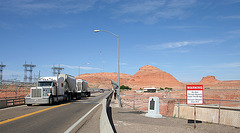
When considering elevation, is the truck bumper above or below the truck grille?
below

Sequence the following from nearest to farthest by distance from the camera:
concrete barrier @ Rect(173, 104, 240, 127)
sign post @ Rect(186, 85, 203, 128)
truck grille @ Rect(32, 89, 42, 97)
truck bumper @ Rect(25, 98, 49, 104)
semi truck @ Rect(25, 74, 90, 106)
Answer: sign post @ Rect(186, 85, 203, 128)
concrete barrier @ Rect(173, 104, 240, 127)
truck bumper @ Rect(25, 98, 49, 104)
semi truck @ Rect(25, 74, 90, 106)
truck grille @ Rect(32, 89, 42, 97)

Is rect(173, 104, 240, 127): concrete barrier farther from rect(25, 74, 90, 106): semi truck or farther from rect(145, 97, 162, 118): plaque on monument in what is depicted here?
rect(25, 74, 90, 106): semi truck

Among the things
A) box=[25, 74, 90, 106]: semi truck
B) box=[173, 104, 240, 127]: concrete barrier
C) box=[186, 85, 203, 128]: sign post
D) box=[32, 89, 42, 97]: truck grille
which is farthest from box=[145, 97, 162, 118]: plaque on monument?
box=[32, 89, 42, 97]: truck grille

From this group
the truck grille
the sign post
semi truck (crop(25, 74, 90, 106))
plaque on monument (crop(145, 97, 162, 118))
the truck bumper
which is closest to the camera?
the sign post

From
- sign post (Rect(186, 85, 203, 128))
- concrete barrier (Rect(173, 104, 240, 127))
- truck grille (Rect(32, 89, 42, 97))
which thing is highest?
sign post (Rect(186, 85, 203, 128))

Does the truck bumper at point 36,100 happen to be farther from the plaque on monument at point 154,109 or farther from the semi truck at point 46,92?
the plaque on monument at point 154,109

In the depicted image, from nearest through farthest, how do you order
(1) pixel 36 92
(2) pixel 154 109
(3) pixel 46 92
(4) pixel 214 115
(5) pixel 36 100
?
(2) pixel 154 109 → (4) pixel 214 115 → (5) pixel 36 100 → (1) pixel 36 92 → (3) pixel 46 92

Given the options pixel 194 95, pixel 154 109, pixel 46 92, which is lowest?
pixel 154 109

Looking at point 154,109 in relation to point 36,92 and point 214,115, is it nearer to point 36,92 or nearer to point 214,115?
point 214,115

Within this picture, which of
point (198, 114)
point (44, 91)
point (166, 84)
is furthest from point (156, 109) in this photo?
point (166, 84)

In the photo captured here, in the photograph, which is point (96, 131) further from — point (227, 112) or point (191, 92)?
point (227, 112)

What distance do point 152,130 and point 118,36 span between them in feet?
67.3

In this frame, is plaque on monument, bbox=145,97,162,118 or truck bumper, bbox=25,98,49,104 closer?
plaque on monument, bbox=145,97,162,118

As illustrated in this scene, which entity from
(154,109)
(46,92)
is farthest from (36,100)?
(154,109)
